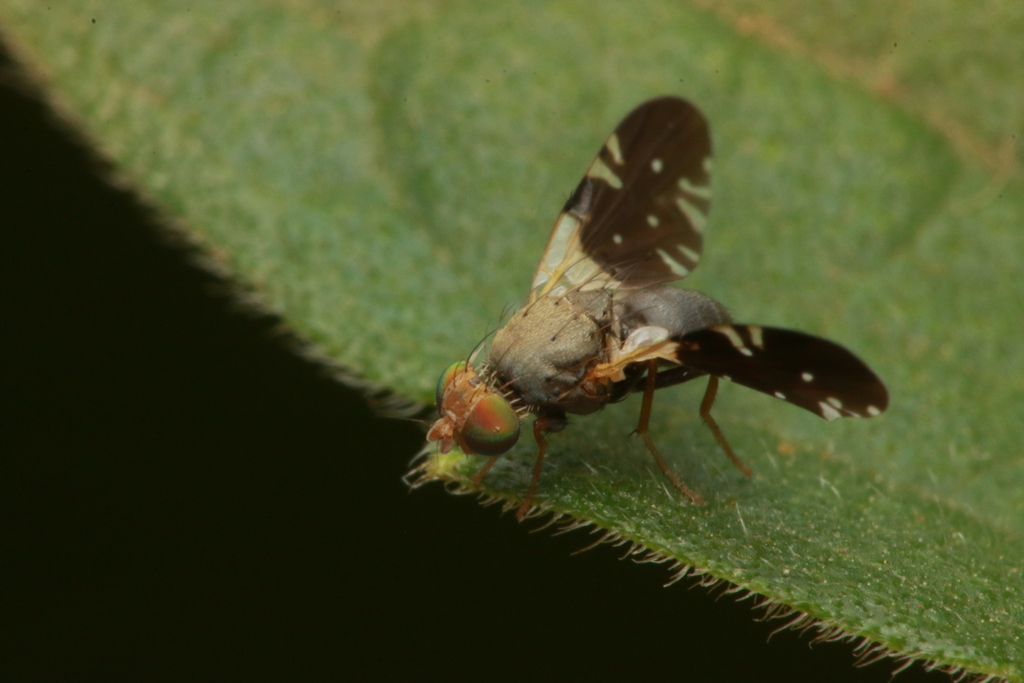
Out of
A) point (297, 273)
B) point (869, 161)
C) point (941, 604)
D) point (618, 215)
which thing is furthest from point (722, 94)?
point (941, 604)

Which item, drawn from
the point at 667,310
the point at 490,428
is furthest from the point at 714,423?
the point at 490,428

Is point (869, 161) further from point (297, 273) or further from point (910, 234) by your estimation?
point (297, 273)

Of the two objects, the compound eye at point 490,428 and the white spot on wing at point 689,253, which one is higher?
the white spot on wing at point 689,253

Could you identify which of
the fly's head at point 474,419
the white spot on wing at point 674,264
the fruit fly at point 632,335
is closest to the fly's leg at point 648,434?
the fruit fly at point 632,335

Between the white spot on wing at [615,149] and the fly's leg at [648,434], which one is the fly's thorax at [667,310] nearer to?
the fly's leg at [648,434]

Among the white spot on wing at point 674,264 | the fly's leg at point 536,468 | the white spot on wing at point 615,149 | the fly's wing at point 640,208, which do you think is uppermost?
the white spot on wing at point 615,149

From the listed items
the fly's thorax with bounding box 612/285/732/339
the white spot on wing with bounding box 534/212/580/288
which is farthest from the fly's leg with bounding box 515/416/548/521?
the white spot on wing with bounding box 534/212/580/288

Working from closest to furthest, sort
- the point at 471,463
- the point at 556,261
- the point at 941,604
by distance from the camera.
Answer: the point at 941,604 → the point at 471,463 → the point at 556,261
